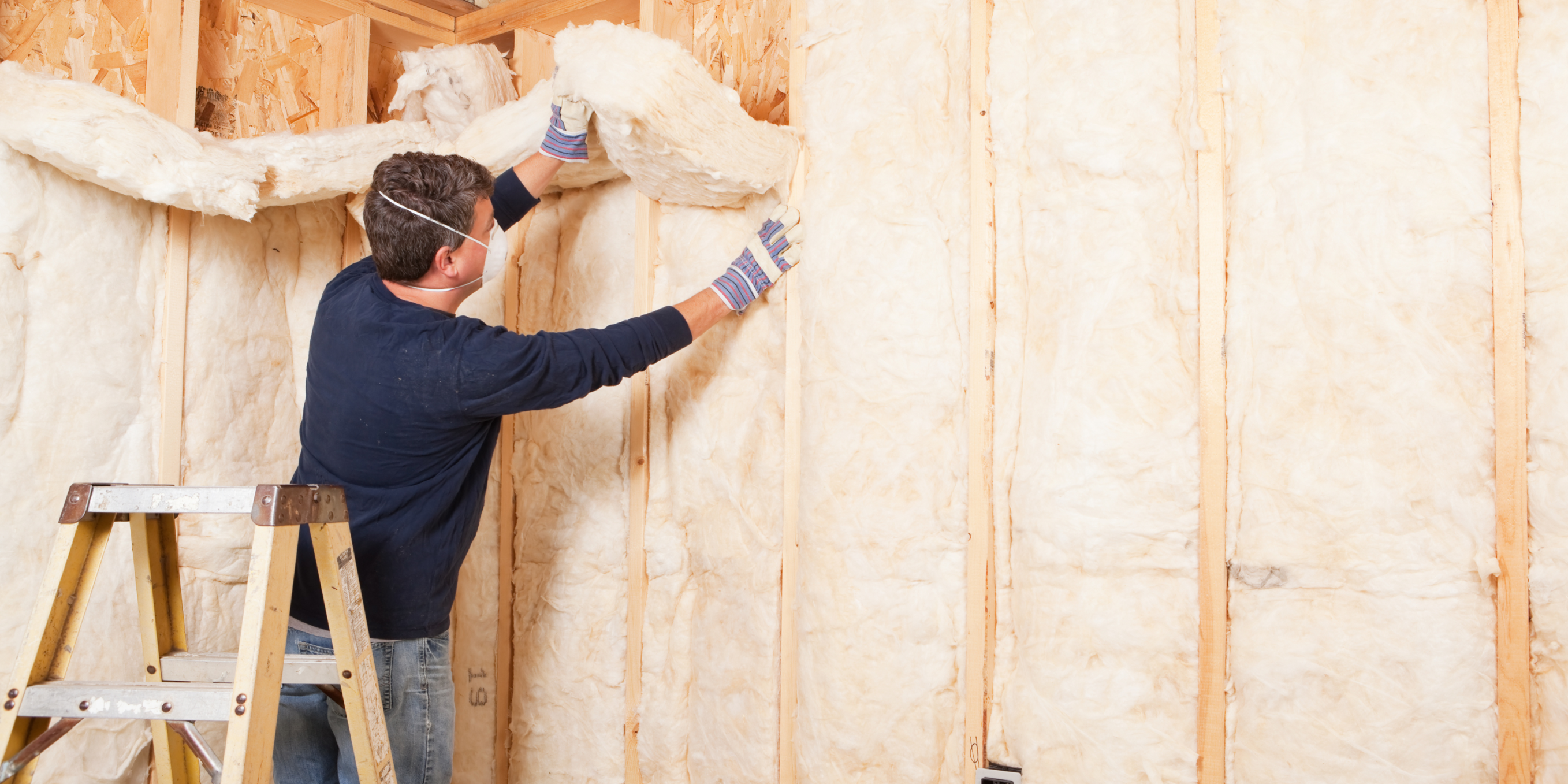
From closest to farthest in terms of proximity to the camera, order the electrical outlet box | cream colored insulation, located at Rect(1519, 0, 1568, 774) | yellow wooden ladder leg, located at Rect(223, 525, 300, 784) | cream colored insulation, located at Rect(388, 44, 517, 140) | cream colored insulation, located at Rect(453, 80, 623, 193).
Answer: yellow wooden ladder leg, located at Rect(223, 525, 300, 784), cream colored insulation, located at Rect(1519, 0, 1568, 774), the electrical outlet box, cream colored insulation, located at Rect(453, 80, 623, 193), cream colored insulation, located at Rect(388, 44, 517, 140)

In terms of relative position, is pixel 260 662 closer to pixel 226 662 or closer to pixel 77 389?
pixel 226 662

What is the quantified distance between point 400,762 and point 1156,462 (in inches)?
66.5

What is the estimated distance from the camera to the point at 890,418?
203 centimetres

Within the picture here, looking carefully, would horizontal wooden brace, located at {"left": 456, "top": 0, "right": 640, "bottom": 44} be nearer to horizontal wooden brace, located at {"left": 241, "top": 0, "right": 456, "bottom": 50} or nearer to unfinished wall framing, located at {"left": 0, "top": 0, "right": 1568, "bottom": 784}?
horizontal wooden brace, located at {"left": 241, "top": 0, "right": 456, "bottom": 50}

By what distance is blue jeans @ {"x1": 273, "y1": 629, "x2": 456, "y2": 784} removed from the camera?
6.13 feet

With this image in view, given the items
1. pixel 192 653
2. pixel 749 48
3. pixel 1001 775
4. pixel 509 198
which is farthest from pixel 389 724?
pixel 749 48

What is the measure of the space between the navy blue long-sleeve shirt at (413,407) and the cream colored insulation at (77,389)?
56 centimetres

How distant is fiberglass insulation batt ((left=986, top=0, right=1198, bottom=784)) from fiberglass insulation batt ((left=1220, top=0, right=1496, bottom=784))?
11cm

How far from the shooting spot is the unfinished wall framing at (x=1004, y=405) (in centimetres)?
164

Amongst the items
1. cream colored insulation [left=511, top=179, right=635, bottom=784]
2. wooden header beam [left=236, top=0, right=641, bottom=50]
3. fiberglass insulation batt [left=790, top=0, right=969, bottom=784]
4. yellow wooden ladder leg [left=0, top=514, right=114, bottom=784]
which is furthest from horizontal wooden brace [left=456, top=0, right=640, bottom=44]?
yellow wooden ladder leg [left=0, top=514, right=114, bottom=784]

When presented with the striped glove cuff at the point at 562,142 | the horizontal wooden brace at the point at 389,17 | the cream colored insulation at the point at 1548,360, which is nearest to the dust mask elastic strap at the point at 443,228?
the striped glove cuff at the point at 562,142

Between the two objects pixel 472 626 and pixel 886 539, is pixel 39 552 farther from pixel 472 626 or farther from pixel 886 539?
pixel 886 539

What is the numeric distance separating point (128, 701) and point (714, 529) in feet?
4.21

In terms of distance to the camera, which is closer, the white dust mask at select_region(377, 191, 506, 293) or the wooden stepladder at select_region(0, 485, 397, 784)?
the wooden stepladder at select_region(0, 485, 397, 784)
